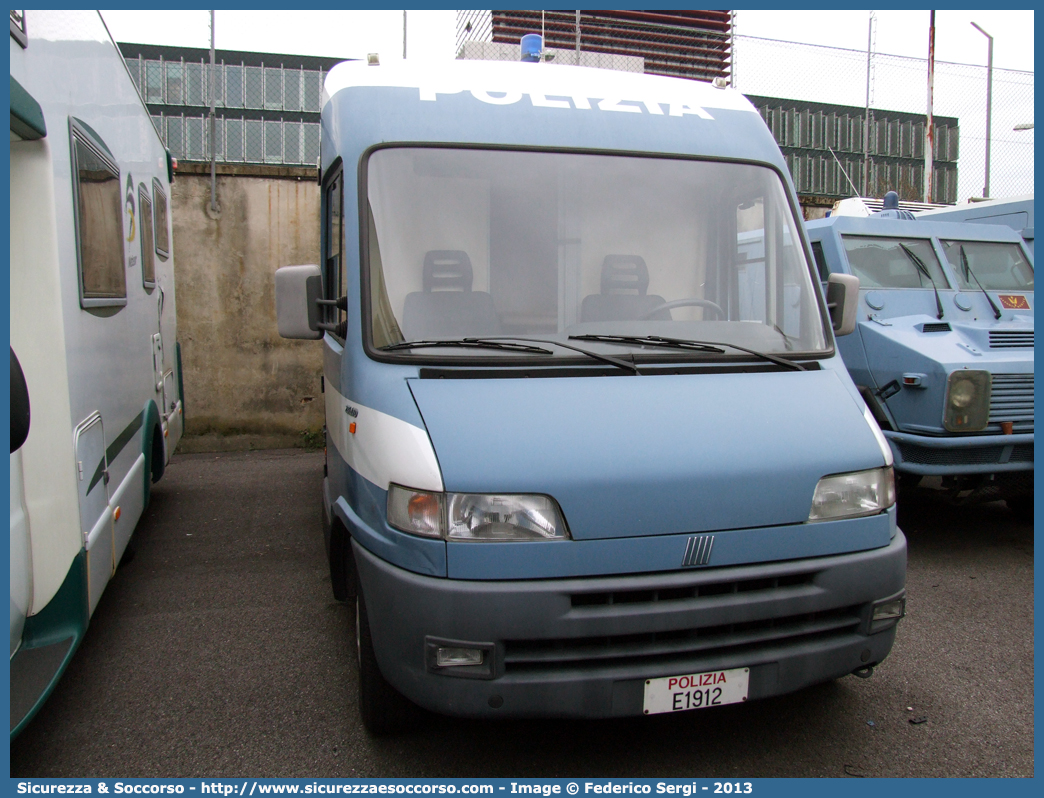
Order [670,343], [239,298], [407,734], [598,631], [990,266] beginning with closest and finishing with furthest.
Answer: [598,631] < [407,734] < [670,343] < [990,266] < [239,298]

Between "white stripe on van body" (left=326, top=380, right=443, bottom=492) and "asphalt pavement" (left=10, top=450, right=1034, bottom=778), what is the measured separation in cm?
103

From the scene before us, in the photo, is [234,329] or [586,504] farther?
[234,329]

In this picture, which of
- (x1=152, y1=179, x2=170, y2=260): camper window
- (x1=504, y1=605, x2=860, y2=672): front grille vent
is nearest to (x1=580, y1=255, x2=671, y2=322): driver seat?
(x1=504, y1=605, x2=860, y2=672): front grille vent

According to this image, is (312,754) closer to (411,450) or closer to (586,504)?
(411,450)

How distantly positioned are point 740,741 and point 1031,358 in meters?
3.77

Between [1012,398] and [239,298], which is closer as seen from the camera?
[1012,398]

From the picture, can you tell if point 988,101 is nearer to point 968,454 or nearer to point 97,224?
point 968,454

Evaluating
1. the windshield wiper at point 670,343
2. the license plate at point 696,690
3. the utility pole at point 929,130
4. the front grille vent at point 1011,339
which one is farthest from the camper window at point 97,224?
the utility pole at point 929,130

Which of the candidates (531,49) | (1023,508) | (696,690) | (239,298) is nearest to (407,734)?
(696,690)

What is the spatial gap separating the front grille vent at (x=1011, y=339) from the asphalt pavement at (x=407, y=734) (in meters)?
1.49

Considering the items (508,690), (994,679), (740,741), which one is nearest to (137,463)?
(508,690)

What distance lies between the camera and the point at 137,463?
4.76 m

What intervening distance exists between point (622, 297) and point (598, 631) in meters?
1.47

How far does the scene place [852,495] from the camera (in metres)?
2.84
